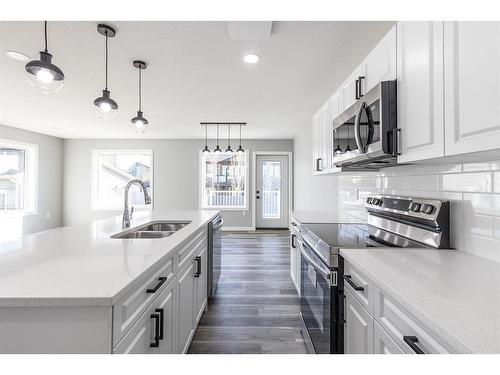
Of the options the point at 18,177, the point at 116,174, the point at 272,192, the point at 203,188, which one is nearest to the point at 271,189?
the point at 272,192

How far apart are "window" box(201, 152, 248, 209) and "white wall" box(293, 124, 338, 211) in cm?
145

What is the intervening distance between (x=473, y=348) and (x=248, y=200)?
20.8 ft

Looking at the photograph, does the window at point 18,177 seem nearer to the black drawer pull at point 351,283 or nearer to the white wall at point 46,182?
the white wall at point 46,182

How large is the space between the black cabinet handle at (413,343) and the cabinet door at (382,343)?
0.09 metres

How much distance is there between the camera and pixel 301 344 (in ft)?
6.51

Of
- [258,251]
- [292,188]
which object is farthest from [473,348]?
[292,188]

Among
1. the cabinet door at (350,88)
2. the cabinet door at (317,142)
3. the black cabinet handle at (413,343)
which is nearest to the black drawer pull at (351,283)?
the black cabinet handle at (413,343)

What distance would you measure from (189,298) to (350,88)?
74.0 inches

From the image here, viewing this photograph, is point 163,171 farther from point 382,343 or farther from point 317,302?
point 382,343

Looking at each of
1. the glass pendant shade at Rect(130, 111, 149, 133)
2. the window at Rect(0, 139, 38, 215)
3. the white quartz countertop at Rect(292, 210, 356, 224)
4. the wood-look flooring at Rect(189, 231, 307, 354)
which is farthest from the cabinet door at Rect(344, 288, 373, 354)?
the window at Rect(0, 139, 38, 215)

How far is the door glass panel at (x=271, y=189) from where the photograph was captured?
6973mm

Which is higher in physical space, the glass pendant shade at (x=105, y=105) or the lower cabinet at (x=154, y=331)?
the glass pendant shade at (x=105, y=105)
